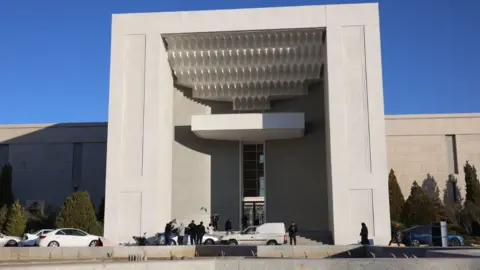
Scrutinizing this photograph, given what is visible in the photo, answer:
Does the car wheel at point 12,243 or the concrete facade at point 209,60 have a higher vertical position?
the concrete facade at point 209,60

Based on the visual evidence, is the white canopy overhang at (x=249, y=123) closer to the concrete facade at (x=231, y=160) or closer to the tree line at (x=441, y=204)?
the concrete facade at (x=231, y=160)

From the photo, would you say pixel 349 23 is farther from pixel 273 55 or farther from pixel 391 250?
pixel 391 250

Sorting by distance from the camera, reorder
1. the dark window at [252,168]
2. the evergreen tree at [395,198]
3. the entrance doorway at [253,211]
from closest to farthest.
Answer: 1. the entrance doorway at [253,211]
2. the dark window at [252,168]
3. the evergreen tree at [395,198]

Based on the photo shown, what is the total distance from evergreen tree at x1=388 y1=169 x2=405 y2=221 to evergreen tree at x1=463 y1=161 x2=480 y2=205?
3.99 meters

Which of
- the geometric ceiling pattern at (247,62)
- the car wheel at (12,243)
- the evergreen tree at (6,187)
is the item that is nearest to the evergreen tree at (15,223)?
the car wheel at (12,243)

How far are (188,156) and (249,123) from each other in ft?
15.0

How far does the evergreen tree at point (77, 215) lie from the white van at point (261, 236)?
7.92 metres

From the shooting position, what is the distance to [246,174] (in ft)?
103

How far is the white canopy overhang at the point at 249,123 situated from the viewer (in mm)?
27641

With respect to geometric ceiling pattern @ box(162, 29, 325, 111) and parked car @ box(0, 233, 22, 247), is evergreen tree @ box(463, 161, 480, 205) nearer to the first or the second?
geometric ceiling pattern @ box(162, 29, 325, 111)

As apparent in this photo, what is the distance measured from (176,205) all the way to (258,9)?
1200 centimetres

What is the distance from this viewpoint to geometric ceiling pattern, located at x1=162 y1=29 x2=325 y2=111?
84.9 feet

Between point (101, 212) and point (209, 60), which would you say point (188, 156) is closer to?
point (209, 60)

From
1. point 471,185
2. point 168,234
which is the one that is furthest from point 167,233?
point 471,185
